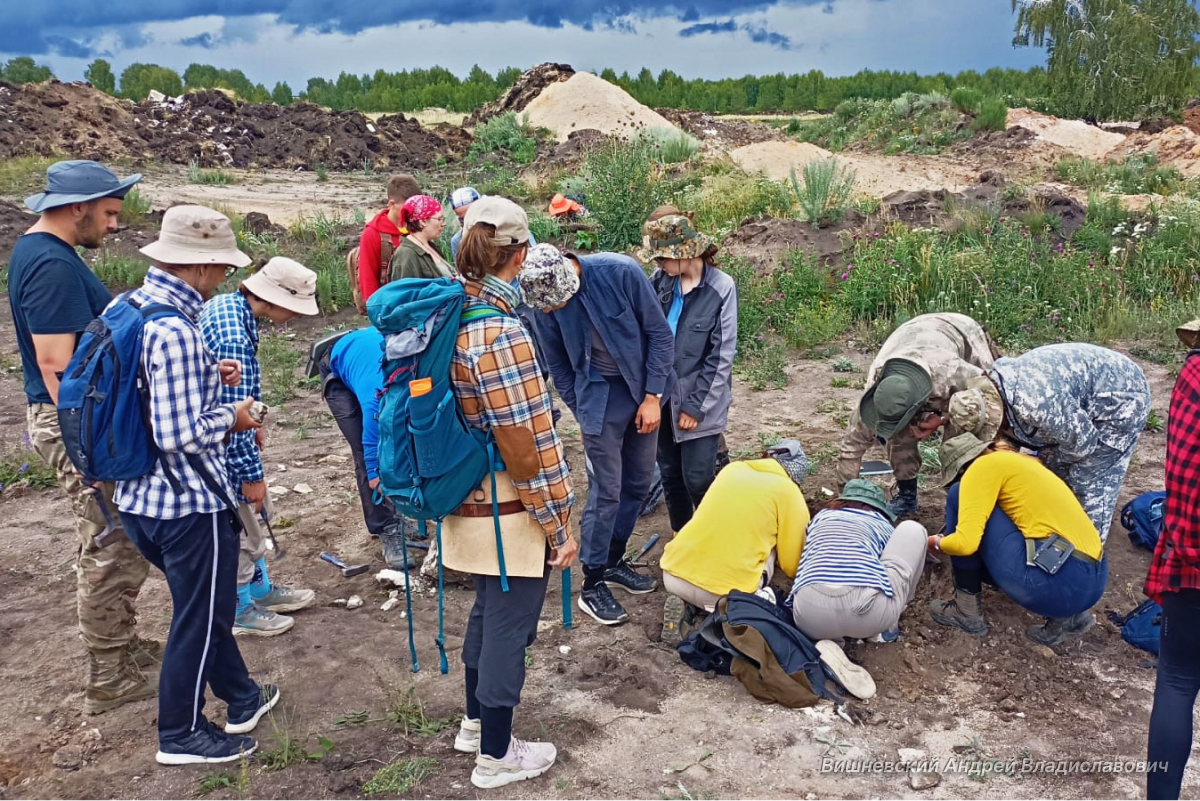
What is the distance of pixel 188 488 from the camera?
2.82m

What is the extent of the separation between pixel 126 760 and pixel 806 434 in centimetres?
445

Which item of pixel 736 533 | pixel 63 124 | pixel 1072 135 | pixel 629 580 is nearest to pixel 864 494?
pixel 736 533

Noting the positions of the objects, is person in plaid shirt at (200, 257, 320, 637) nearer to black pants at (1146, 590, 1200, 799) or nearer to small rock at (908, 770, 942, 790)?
small rock at (908, 770, 942, 790)

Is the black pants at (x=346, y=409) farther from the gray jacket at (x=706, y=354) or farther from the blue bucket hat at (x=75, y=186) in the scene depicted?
the gray jacket at (x=706, y=354)

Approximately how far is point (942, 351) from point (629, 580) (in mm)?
1820

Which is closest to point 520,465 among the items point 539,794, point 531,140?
point 539,794

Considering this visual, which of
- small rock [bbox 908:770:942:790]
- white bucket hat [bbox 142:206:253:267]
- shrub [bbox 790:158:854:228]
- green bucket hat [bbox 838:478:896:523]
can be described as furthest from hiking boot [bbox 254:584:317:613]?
shrub [bbox 790:158:854:228]

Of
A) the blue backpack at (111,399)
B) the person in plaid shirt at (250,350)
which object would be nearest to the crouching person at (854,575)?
the person in plaid shirt at (250,350)

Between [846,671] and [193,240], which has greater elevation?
[193,240]

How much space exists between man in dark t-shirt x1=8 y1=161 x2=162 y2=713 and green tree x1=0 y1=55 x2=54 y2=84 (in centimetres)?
4268

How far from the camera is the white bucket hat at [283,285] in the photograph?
11.8ft

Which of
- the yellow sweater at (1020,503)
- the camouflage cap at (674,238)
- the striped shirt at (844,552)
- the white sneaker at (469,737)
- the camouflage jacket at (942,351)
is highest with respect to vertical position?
the camouflage cap at (674,238)

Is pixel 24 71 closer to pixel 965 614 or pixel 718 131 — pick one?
pixel 718 131

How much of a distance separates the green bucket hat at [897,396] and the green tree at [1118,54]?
28179 mm
